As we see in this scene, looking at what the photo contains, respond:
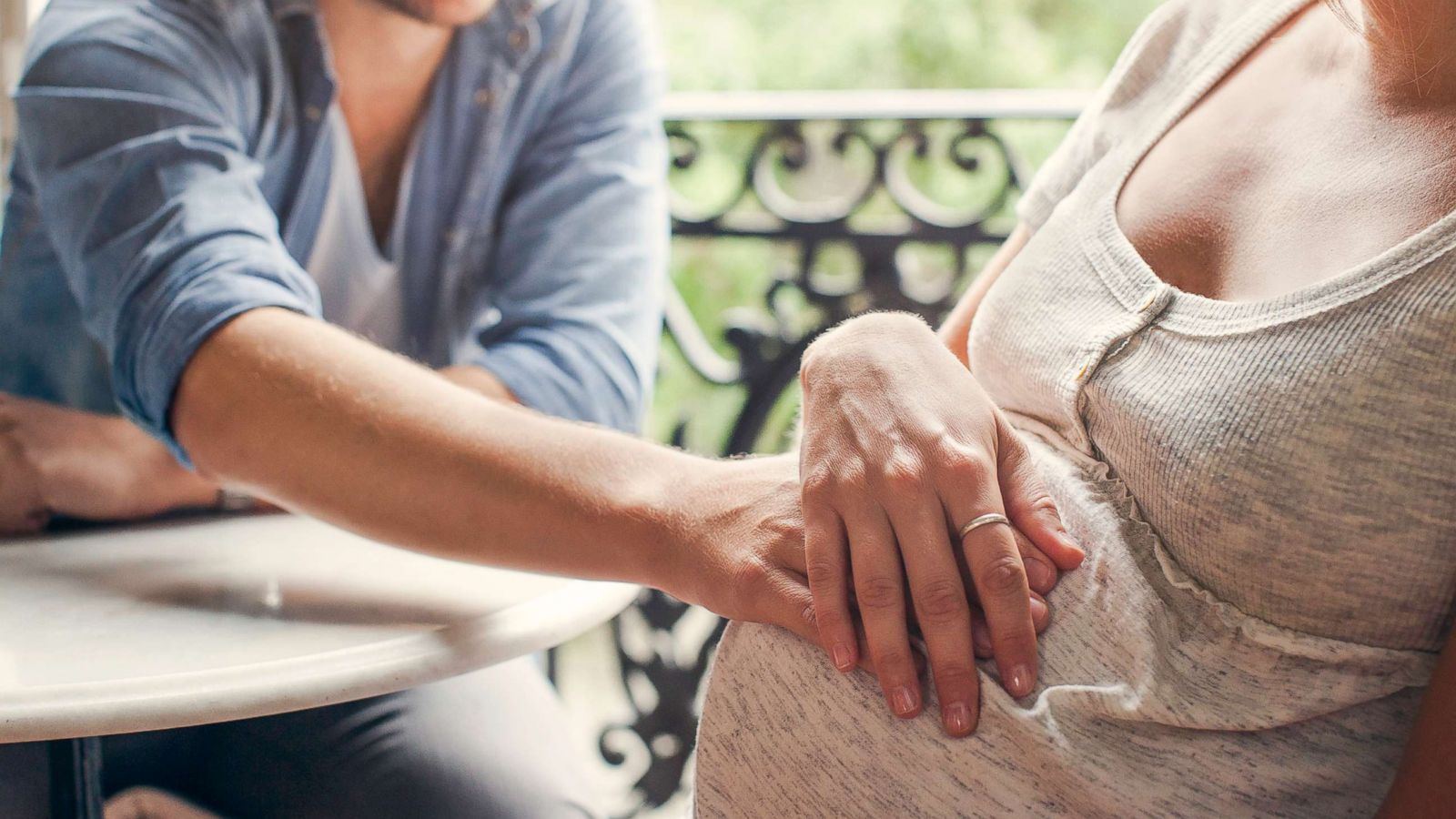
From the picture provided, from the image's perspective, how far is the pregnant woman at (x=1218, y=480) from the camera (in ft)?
2.17

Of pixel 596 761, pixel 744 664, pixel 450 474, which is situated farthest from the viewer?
pixel 596 761

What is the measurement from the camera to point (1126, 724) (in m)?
0.70

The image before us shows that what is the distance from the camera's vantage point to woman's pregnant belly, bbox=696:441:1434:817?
0.68 m

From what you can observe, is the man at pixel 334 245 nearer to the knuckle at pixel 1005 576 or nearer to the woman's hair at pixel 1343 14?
the knuckle at pixel 1005 576

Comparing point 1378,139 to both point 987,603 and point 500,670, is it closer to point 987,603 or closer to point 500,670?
point 987,603

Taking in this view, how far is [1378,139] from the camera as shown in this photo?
75cm

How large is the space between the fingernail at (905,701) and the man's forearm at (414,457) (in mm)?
237

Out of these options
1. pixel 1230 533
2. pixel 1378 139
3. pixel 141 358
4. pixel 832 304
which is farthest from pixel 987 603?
pixel 832 304

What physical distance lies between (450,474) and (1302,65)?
27.8 inches

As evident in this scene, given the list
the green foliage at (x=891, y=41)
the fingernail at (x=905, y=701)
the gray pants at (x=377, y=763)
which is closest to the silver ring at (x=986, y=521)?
the fingernail at (x=905, y=701)

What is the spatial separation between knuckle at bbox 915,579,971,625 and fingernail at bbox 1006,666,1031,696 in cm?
4

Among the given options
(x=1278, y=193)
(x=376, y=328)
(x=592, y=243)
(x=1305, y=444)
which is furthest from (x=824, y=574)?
(x=376, y=328)

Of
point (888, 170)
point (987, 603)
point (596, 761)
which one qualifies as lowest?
point (596, 761)

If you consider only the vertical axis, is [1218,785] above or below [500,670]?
above
